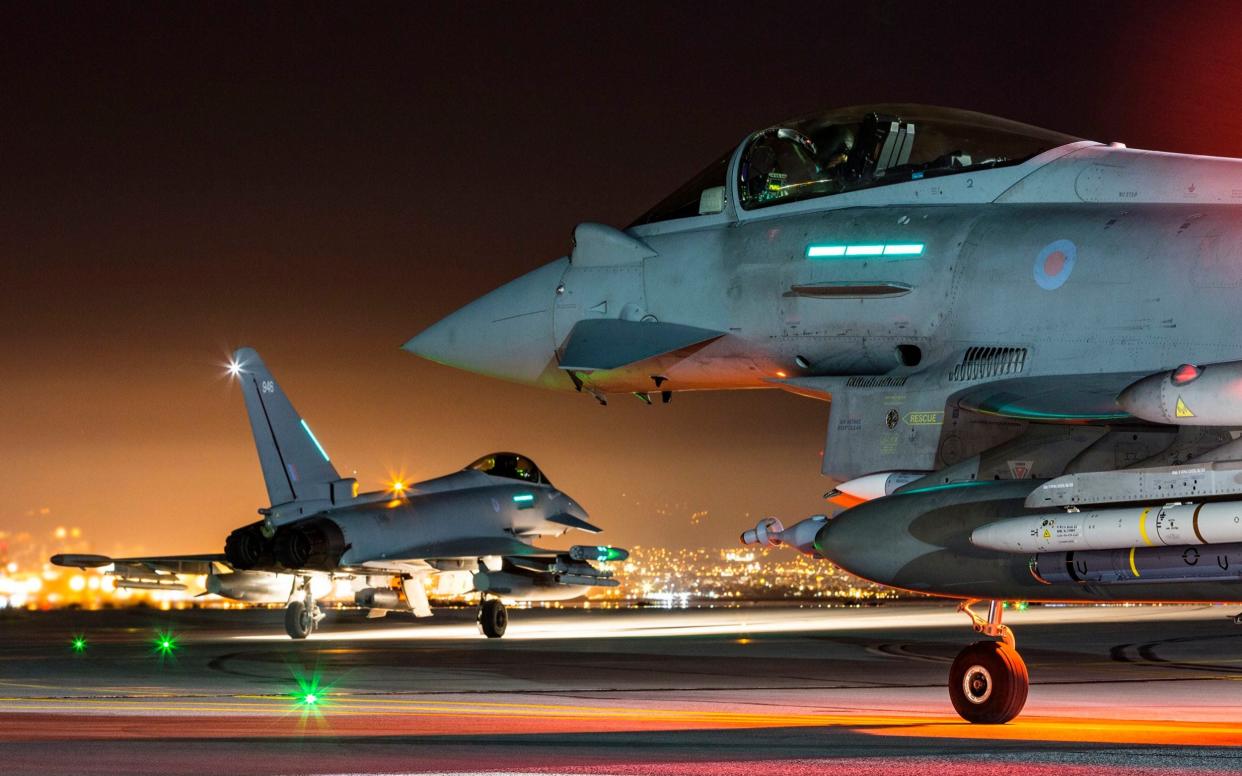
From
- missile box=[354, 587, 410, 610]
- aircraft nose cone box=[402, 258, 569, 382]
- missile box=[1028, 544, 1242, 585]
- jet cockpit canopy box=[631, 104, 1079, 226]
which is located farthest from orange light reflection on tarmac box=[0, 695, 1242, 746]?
missile box=[354, 587, 410, 610]

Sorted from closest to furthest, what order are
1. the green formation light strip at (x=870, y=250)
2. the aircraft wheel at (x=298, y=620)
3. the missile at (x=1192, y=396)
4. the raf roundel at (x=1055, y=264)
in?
1. the missile at (x=1192, y=396)
2. the raf roundel at (x=1055, y=264)
3. the green formation light strip at (x=870, y=250)
4. the aircraft wheel at (x=298, y=620)

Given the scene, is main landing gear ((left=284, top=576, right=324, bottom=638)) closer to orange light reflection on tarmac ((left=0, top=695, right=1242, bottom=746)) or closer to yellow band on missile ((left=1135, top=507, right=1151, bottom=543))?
orange light reflection on tarmac ((left=0, top=695, right=1242, bottom=746))

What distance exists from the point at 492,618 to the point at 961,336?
17.2m

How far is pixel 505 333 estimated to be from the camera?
1195 centimetres

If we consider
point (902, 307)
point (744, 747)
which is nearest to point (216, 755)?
point (744, 747)

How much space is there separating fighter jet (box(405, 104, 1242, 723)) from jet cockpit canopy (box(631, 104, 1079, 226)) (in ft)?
0.05

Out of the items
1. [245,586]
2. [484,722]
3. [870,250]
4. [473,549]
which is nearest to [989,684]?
[870,250]

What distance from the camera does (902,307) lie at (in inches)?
395

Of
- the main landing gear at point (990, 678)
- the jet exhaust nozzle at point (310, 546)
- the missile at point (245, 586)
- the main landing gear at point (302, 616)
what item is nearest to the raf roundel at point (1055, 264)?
the main landing gear at point (990, 678)

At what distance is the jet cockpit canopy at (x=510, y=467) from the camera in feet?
93.4

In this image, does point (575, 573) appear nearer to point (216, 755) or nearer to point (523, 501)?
point (523, 501)

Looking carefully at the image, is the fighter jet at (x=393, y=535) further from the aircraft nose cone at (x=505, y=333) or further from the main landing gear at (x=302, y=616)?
the aircraft nose cone at (x=505, y=333)

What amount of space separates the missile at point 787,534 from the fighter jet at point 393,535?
618 inches

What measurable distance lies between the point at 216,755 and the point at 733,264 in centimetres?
511
